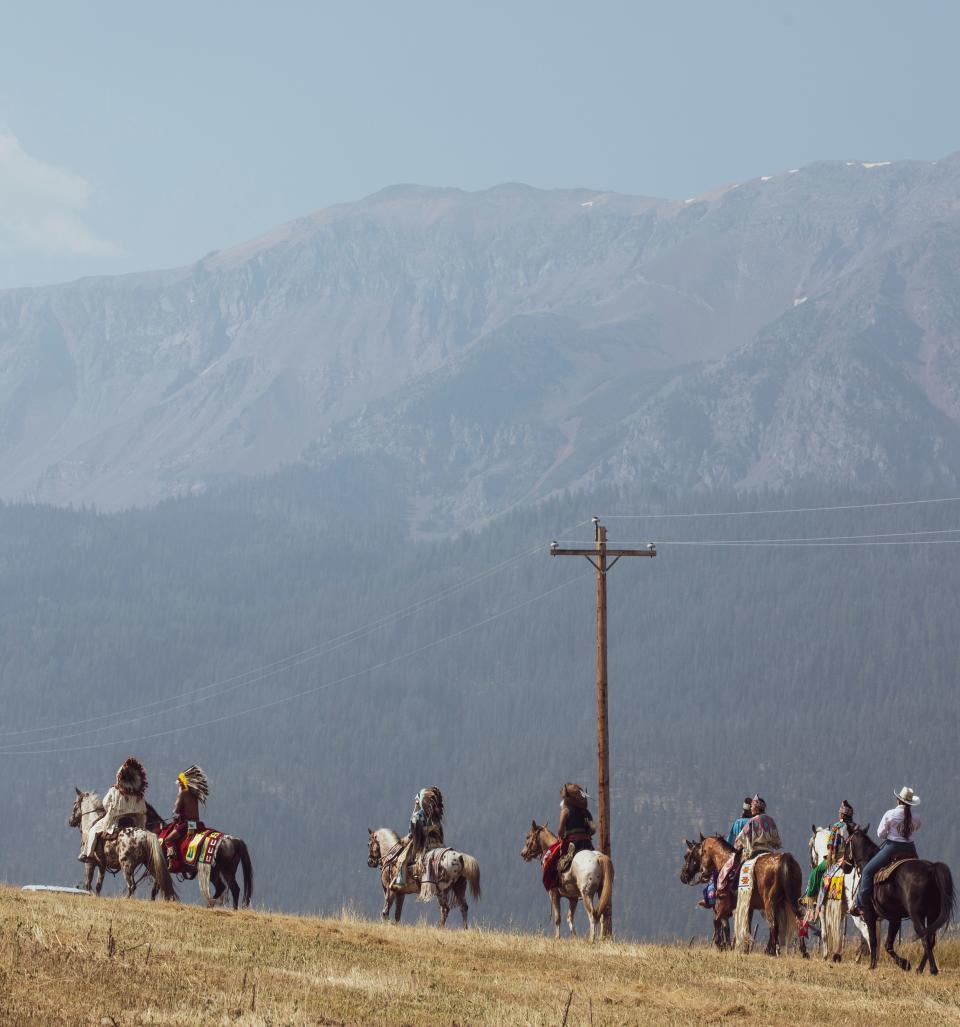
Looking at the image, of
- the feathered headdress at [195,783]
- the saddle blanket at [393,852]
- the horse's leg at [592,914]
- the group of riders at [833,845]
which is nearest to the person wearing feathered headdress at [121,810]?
the feathered headdress at [195,783]

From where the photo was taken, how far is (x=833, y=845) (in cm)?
3459

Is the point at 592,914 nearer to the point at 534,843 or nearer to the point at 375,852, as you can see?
the point at 534,843

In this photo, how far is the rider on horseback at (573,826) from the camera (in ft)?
122

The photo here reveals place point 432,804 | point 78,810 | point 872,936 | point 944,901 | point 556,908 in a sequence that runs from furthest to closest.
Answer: point 78,810 < point 432,804 < point 556,908 < point 872,936 < point 944,901

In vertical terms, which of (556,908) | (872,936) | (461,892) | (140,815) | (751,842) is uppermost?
(140,815)

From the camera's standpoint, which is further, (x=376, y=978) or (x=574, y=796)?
(x=574, y=796)

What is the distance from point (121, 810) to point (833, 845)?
15.0 meters

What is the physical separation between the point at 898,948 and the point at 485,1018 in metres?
14.4

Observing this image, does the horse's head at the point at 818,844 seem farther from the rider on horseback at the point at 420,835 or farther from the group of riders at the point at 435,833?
the rider on horseback at the point at 420,835

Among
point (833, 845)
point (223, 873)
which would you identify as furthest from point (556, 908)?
point (223, 873)

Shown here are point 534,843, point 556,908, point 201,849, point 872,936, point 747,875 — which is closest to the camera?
point 872,936

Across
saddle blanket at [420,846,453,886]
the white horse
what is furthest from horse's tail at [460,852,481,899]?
the white horse

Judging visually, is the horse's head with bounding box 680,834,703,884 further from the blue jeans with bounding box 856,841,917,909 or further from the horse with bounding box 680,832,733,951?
the blue jeans with bounding box 856,841,917,909

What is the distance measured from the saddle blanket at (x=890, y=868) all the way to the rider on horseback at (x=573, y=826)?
8.32m
